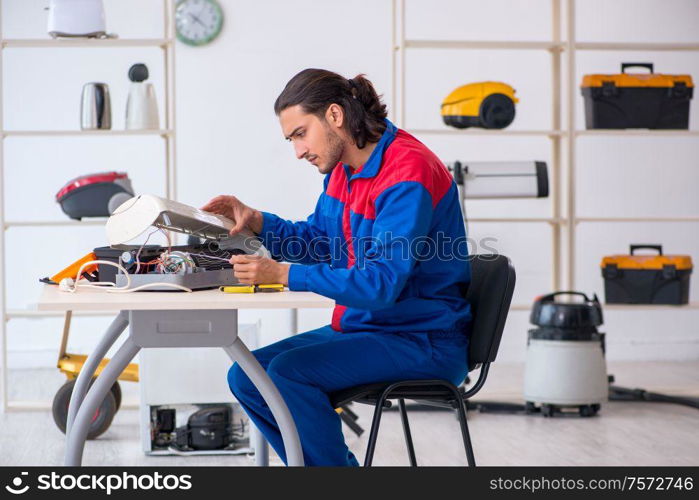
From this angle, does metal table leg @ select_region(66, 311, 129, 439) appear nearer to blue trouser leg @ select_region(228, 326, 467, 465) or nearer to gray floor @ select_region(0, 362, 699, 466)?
blue trouser leg @ select_region(228, 326, 467, 465)

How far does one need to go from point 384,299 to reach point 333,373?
243 mm

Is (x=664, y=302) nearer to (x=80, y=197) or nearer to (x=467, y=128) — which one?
(x=467, y=128)

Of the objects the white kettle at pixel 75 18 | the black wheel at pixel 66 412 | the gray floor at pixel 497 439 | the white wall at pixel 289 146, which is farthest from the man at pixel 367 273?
the white wall at pixel 289 146

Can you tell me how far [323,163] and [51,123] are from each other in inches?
149

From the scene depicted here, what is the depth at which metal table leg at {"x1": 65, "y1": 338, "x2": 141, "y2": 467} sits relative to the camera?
Result: 2.06m

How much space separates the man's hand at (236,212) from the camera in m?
2.41

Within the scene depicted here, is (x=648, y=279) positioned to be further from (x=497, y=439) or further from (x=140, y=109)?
(x=140, y=109)

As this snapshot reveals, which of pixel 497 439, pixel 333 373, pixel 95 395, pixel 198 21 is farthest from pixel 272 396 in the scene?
pixel 198 21

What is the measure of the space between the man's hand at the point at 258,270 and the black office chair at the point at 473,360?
0.33 meters

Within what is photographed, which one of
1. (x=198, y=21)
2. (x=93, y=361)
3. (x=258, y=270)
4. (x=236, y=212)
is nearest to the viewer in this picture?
(x=258, y=270)

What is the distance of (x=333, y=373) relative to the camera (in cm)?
209

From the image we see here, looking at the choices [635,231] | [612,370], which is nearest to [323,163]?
[612,370]

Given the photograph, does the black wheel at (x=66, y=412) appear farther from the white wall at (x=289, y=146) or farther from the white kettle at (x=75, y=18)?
the white wall at (x=289, y=146)

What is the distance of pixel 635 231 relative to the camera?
5.92 meters
